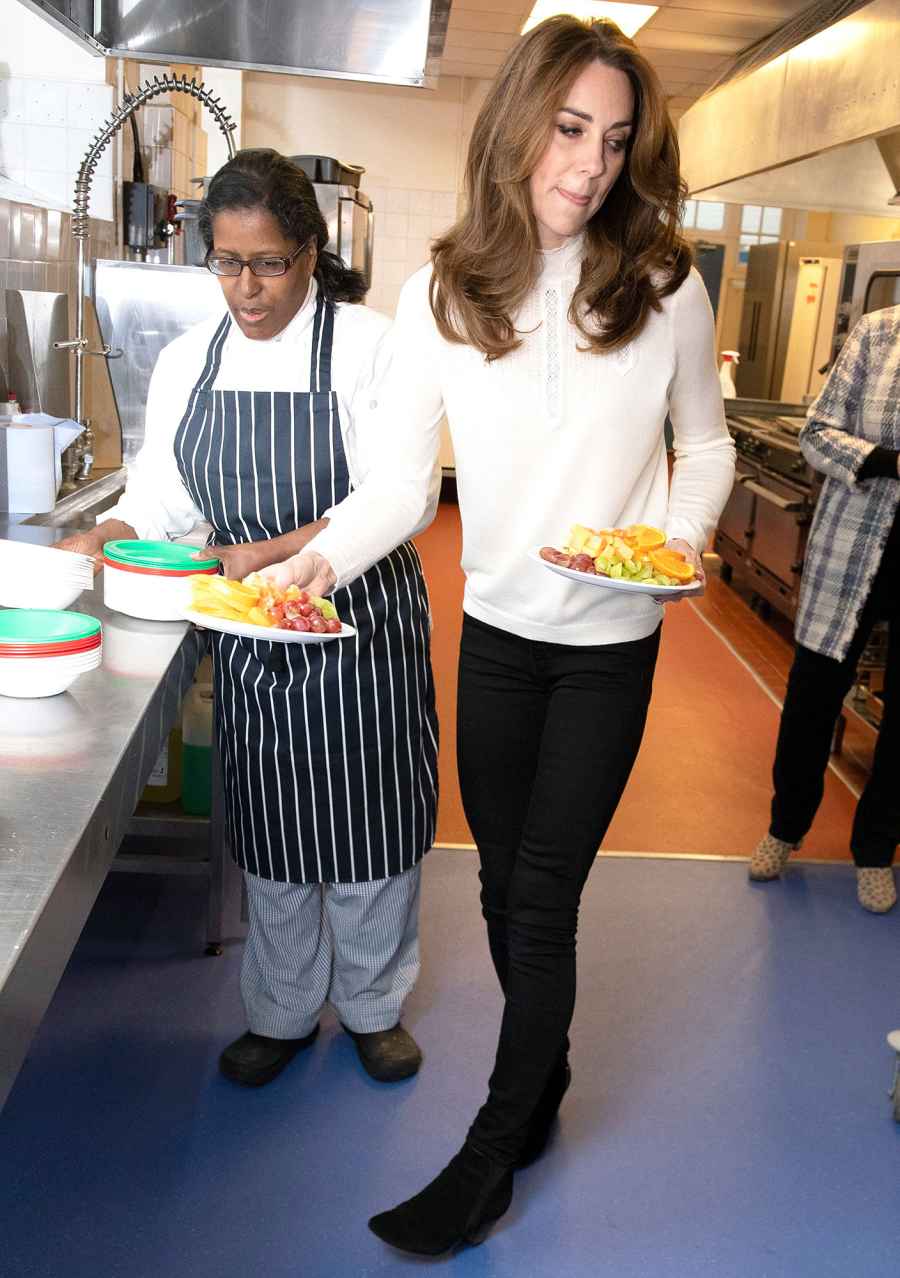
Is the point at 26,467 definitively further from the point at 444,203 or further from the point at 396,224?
the point at 444,203

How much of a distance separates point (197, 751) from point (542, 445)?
4.67 feet

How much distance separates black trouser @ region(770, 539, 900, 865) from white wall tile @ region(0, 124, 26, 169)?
8.36ft

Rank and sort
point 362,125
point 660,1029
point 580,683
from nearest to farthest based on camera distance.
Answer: point 580,683, point 660,1029, point 362,125

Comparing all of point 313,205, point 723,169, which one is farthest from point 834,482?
point 723,169

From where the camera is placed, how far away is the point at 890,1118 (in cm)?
242

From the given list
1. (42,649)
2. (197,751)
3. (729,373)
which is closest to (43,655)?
(42,649)

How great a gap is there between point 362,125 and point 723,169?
15.1 feet

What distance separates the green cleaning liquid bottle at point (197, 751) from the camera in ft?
9.50

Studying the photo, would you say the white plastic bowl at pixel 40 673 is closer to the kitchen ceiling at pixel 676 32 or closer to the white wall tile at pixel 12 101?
the white wall tile at pixel 12 101

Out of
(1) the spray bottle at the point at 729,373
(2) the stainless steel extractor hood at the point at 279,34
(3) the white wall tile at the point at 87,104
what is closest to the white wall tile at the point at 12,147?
(3) the white wall tile at the point at 87,104

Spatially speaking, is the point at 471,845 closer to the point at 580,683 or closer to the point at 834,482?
the point at 834,482

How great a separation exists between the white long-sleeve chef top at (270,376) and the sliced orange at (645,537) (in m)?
0.50

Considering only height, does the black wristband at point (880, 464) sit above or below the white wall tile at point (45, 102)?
below

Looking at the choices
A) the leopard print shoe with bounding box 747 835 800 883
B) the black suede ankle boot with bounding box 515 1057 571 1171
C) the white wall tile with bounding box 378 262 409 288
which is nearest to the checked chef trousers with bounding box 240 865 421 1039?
the black suede ankle boot with bounding box 515 1057 571 1171
